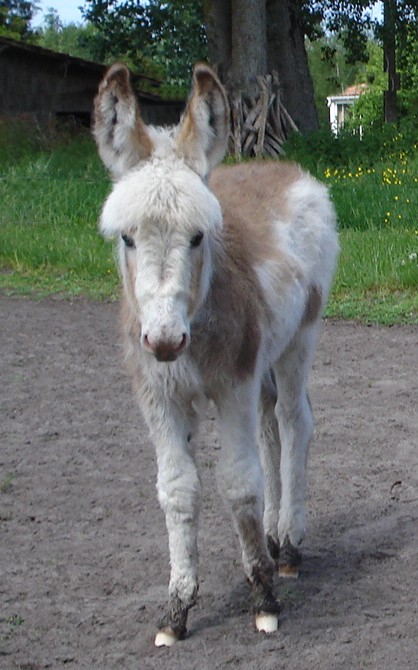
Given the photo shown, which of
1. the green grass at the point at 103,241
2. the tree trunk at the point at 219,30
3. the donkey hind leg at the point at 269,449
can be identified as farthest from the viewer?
the tree trunk at the point at 219,30

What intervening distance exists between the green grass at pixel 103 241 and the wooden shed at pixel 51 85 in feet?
43.3

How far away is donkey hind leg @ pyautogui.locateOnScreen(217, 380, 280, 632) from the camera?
4.04m

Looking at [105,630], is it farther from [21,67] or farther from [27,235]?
[21,67]

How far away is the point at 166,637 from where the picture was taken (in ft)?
13.0

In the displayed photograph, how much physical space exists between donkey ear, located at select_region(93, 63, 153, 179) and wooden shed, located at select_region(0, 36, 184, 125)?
2622 centimetres

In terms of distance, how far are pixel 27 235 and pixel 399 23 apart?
17.5 metres

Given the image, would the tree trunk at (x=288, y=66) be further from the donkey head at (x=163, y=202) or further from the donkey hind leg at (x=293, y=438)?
→ the donkey head at (x=163, y=202)

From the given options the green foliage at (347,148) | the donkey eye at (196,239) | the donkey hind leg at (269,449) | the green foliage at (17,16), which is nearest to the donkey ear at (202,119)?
the donkey eye at (196,239)

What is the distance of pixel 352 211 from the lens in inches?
513

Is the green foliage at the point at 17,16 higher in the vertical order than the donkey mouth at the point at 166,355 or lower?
→ higher

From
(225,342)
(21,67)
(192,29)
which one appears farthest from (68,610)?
(21,67)

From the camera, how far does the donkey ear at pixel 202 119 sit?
12.8ft

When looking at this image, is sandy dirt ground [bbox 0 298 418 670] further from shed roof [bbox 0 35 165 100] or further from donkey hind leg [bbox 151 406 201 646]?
shed roof [bbox 0 35 165 100]

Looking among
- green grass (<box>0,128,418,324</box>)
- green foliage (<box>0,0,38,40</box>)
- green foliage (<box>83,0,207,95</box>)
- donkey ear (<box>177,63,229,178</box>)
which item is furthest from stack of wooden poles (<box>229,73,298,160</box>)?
green foliage (<box>0,0,38,40</box>)
